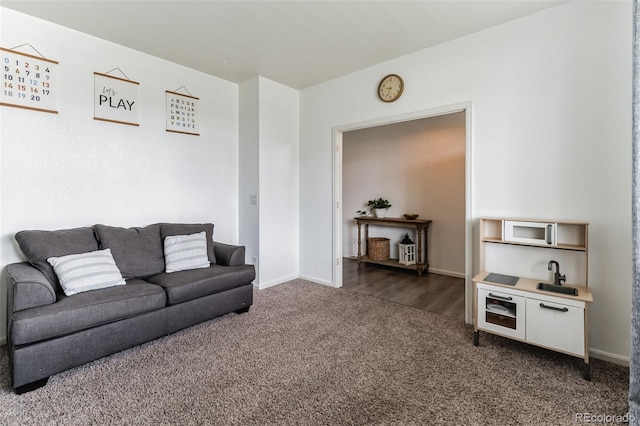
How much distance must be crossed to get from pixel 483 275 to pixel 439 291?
1.34 m

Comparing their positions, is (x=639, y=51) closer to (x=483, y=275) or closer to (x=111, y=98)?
(x=483, y=275)

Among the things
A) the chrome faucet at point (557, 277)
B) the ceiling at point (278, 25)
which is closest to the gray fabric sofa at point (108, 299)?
the ceiling at point (278, 25)

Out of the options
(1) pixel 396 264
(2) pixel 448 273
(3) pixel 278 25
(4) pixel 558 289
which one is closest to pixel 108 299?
(3) pixel 278 25

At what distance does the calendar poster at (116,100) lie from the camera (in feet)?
9.53

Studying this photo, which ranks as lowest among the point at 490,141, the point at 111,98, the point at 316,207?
the point at 316,207

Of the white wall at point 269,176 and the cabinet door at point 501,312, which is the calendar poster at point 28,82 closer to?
the white wall at point 269,176

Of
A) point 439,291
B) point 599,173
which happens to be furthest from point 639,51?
point 439,291

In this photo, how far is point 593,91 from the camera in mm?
2225

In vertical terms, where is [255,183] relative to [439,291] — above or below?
above

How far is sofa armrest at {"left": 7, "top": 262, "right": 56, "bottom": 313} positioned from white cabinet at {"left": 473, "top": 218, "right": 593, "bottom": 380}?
3097mm

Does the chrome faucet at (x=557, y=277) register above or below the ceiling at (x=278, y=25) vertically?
below

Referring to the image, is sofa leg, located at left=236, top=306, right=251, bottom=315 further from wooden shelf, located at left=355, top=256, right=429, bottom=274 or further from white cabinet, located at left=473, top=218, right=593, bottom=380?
wooden shelf, located at left=355, top=256, right=429, bottom=274

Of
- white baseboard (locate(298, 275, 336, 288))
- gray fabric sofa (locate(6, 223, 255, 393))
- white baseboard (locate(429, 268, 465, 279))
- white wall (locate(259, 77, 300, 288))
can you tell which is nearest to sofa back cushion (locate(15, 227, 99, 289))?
gray fabric sofa (locate(6, 223, 255, 393))
